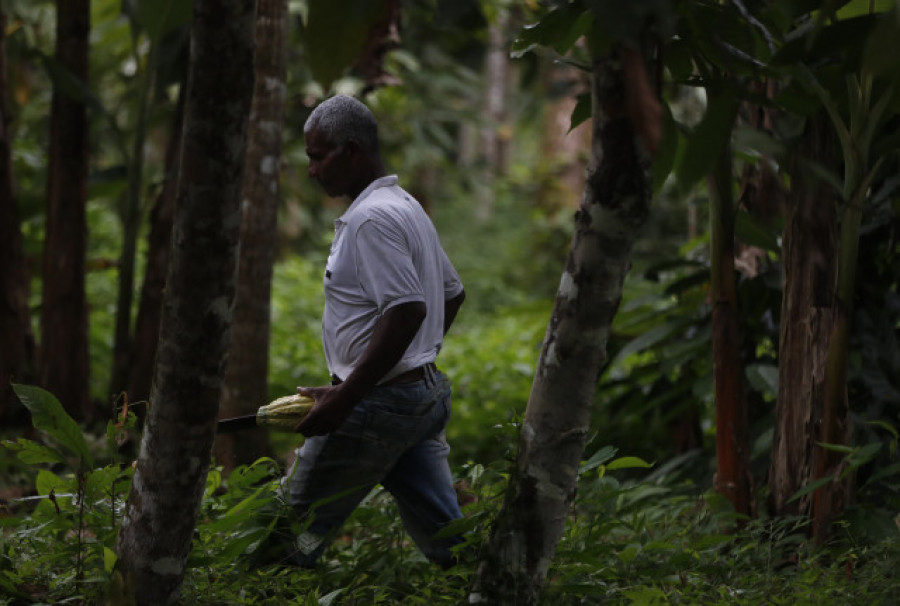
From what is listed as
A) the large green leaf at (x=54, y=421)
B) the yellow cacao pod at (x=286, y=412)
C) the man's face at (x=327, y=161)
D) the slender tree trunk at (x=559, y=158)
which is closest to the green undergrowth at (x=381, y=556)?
the large green leaf at (x=54, y=421)

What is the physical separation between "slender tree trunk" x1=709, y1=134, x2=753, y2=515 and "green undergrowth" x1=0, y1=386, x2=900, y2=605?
140mm

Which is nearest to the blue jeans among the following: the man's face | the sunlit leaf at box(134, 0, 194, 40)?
the man's face

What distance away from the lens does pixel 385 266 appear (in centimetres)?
318

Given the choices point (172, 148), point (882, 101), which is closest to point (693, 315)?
point (882, 101)

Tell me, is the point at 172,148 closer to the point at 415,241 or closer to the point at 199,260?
the point at 415,241

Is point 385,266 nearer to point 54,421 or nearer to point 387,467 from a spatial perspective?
point 387,467

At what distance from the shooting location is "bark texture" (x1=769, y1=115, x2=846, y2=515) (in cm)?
386

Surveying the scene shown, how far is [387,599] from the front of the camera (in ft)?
11.3

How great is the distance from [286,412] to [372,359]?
0.32m

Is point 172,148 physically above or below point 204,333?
above

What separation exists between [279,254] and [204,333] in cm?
1293

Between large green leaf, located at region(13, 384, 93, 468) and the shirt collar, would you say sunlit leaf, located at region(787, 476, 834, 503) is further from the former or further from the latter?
large green leaf, located at region(13, 384, 93, 468)

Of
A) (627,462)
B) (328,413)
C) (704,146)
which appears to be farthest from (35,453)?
(704,146)

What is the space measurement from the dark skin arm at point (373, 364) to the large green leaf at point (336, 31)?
4.79 ft
